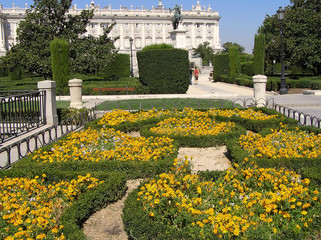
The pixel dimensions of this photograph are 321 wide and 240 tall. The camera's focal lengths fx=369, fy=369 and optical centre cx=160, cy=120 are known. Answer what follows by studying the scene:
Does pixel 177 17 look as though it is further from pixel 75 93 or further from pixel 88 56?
pixel 75 93

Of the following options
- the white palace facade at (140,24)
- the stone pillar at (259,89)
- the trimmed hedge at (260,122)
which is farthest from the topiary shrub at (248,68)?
the white palace facade at (140,24)

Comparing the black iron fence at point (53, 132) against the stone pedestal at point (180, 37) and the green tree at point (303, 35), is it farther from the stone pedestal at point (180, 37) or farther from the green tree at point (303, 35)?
the stone pedestal at point (180, 37)

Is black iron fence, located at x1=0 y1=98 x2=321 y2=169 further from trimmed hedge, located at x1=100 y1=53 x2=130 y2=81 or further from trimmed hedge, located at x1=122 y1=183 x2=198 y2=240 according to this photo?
trimmed hedge, located at x1=100 y1=53 x2=130 y2=81

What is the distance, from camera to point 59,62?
21000mm

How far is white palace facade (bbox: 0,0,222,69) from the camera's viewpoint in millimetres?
91125

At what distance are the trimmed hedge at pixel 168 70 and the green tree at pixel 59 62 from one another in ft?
15.7

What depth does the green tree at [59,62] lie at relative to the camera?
68.7ft

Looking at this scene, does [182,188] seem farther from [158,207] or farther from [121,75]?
[121,75]

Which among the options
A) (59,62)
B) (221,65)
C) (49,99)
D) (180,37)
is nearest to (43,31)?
(59,62)

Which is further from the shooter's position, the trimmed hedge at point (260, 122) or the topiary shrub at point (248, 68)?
the topiary shrub at point (248, 68)

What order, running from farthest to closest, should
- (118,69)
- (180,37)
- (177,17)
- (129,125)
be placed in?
(177,17)
(180,37)
(118,69)
(129,125)

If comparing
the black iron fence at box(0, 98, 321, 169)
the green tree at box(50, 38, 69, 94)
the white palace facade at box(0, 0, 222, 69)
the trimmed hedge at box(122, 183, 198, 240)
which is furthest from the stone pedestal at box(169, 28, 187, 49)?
the white palace facade at box(0, 0, 222, 69)

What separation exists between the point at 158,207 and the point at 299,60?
26411 mm

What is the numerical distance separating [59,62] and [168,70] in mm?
6233
